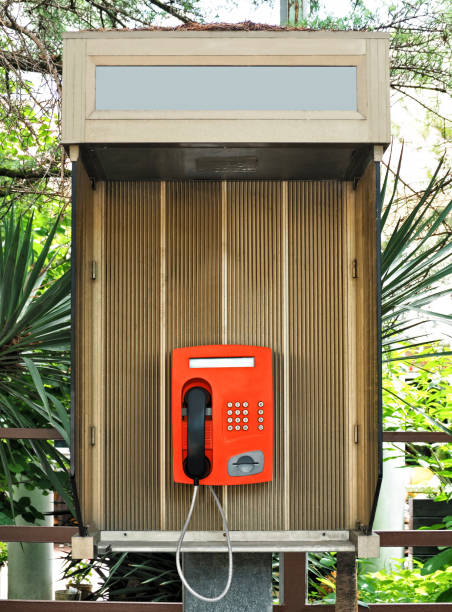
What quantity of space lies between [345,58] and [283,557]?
6.03ft

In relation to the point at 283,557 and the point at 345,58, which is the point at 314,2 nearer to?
the point at 345,58

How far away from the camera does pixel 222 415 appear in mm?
Answer: 2135

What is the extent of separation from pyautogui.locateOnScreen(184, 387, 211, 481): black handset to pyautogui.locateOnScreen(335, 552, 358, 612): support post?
2.21 feet

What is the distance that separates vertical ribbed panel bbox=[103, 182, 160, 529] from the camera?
7.50 ft

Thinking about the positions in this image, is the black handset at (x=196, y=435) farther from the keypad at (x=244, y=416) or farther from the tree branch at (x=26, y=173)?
the tree branch at (x=26, y=173)

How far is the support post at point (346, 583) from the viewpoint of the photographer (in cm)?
240

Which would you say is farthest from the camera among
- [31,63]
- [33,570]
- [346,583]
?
[33,570]

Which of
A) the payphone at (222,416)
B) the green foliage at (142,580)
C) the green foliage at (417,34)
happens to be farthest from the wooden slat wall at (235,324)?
the green foliage at (417,34)

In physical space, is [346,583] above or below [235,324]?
below

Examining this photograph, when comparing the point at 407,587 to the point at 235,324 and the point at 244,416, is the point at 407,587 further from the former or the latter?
the point at 235,324

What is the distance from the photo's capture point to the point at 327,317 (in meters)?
2.30

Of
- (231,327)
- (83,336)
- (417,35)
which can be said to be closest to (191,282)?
(231,327)

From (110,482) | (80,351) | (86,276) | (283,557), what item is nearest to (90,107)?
(86,276)

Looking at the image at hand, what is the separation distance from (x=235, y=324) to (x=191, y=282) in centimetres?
21
